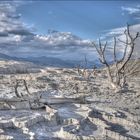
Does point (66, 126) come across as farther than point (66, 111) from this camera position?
No

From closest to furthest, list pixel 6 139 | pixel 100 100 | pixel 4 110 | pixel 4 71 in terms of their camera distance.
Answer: pixel 6 139 → pixel 4 110 → pixel 100 100 → pixel 4 71

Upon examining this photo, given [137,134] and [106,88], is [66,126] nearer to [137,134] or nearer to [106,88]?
[137,134]

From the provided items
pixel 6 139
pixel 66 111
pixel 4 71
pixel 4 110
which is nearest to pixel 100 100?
pixel 66 111

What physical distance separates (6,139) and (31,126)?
2.49 metres

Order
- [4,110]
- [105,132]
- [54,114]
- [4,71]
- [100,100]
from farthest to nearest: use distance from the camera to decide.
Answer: [4,71] → [100,100] → [4,110] → [54,114] → [105,132]

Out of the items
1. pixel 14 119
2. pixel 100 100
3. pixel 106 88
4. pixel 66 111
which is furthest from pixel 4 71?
pixel 14 119

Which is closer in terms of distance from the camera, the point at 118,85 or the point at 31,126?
the point at 31,126

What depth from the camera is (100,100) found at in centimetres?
2445

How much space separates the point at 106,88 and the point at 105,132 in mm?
13362

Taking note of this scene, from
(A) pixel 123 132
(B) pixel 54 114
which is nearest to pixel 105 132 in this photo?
(A) pixel 123 132

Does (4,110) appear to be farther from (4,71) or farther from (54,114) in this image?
(4,71)

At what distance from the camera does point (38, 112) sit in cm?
1942

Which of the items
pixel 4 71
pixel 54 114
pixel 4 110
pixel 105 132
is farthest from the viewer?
pixel 4 71

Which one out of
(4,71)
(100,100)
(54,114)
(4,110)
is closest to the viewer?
(54,114)
